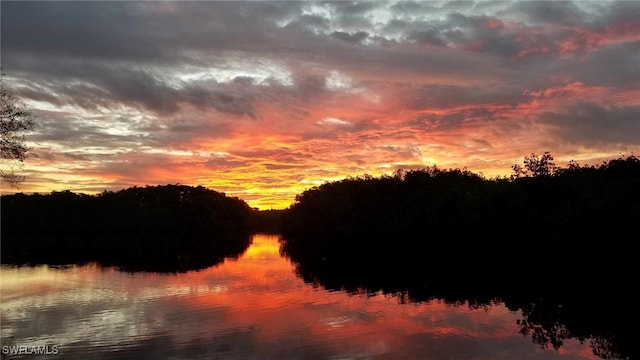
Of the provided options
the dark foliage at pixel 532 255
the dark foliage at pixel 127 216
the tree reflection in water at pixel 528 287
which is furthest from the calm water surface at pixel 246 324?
the dark foliage at pixel 127 216

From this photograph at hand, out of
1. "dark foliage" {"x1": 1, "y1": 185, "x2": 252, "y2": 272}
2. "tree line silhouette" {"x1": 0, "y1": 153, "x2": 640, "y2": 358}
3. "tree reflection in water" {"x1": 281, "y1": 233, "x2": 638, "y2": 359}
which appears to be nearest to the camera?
"tree reflection in water" {"x1": 281, "y1": 233, "x2": 638, "y2": 359}

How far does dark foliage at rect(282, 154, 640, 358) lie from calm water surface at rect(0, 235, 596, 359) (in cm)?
235

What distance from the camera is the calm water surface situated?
61.5 ft

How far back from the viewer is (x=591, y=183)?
41.2 m

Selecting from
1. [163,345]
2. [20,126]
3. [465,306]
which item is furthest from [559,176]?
[20,126]

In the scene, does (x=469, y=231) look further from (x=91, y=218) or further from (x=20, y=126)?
(x=91, y=218)

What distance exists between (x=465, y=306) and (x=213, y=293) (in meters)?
15.4

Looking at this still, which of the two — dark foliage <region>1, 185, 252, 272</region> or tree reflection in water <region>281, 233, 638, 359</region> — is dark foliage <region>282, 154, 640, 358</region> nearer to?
tree reflection in water <region>281, 233, 638, 359</region>

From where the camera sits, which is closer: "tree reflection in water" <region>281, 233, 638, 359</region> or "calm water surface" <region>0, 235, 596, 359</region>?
"calm water surface" <region>0, 235, 596, 359</region>

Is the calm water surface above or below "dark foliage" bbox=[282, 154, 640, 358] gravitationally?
below

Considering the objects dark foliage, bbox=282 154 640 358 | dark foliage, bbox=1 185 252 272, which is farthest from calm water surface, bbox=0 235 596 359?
dark foliage, bbox=1 185 252 272

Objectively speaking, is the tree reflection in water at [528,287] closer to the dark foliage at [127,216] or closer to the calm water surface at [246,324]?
the calm water surface at [246,324]

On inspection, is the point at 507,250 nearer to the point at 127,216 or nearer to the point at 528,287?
the point at 528,287

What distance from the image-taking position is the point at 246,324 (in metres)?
23.3
